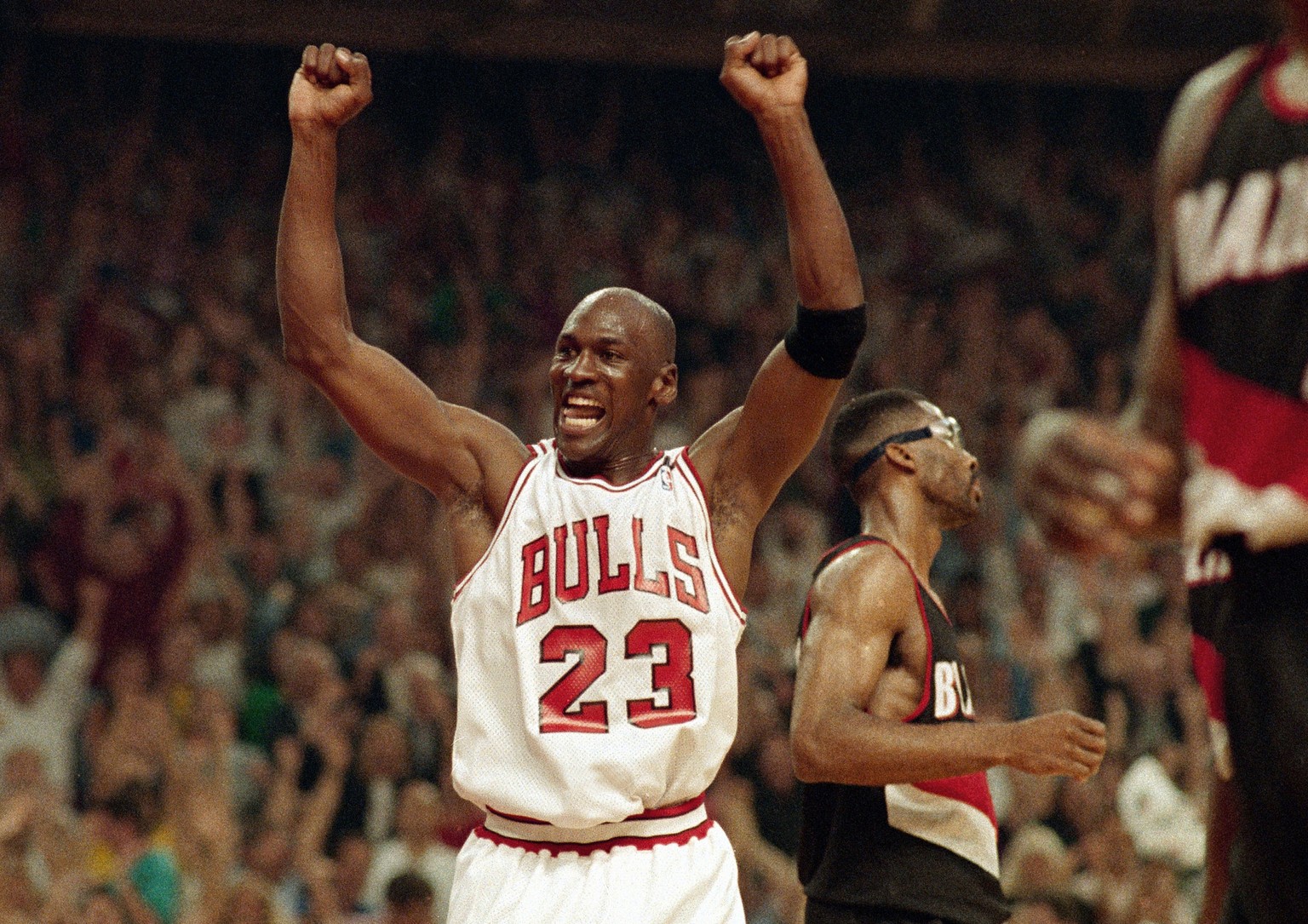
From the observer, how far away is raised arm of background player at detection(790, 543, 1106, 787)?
10.3 feet

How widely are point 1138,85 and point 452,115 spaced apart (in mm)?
5430

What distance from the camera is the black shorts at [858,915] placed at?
3699mm

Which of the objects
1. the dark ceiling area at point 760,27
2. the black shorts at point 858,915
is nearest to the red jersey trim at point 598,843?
the black shorts at point 858,915

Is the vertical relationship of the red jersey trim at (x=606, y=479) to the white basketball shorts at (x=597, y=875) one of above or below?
above

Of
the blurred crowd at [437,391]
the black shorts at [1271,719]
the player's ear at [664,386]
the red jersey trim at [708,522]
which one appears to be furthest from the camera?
the blurred crowd at [437,391]

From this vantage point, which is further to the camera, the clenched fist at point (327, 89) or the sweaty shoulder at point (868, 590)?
the sweaty shoulder at point (868, 590)

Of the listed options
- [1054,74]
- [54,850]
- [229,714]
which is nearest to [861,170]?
→ [1054,74]

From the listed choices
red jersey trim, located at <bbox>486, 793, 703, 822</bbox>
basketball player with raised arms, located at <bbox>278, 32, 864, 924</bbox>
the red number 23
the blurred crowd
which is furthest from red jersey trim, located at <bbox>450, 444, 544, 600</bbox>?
the blurred crowd

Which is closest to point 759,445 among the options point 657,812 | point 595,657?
point 595,657

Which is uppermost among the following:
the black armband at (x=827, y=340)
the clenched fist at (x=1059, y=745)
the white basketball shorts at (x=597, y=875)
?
the black armband at (x=827, y=340)

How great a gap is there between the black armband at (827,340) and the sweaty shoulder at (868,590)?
584mm

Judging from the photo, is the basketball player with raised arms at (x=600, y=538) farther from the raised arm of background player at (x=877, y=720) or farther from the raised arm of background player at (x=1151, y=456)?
the raised arm of background player at (x=1151, y=456)

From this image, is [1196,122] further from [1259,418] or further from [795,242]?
[795,242]

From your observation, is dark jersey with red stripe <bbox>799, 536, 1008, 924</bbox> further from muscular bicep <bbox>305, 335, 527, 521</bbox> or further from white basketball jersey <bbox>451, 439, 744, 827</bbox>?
muscular bicep <bbox>305, 335, 527, 521</bbox>
